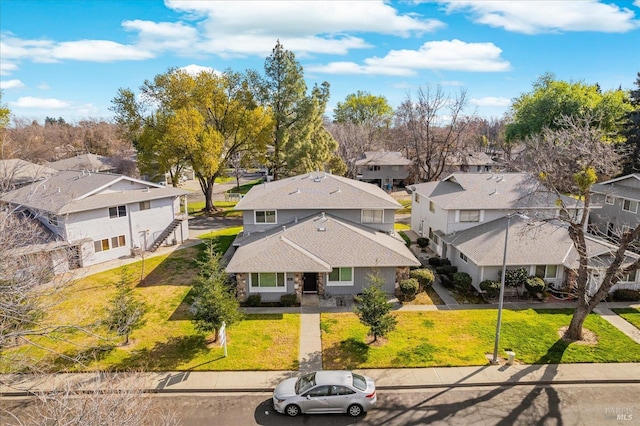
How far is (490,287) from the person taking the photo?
27.0 m

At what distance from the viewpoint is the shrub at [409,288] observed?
26.9 m

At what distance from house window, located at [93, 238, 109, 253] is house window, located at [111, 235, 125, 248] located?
547 mm

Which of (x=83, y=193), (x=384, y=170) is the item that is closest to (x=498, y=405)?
(x=83, y=193)

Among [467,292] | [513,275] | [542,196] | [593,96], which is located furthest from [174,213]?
[593,96]

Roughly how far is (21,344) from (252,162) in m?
38.1

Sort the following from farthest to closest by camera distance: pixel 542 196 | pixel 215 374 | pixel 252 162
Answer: pixel 252 162, pixel 542 196, pixel 215 374

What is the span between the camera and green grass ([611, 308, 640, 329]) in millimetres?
24491

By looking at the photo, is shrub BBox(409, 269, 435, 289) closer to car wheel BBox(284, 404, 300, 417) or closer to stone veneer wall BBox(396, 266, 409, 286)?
stone veneer wall BBox(396, 266, 409, 286)

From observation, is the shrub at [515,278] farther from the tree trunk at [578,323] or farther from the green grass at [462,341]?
the tree trunk at [578,323]

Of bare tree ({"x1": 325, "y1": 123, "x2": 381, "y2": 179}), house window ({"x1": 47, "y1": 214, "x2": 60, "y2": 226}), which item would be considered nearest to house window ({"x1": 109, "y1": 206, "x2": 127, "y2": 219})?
house window ({"x1": 47, "y1": 214, "x2": 60, "y2": 226})

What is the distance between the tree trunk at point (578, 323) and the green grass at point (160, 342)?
15.5 m

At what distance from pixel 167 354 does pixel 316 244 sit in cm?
1222

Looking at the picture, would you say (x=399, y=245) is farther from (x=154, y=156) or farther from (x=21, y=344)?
(x=154, y=156)

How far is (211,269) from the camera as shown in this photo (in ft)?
72.9
